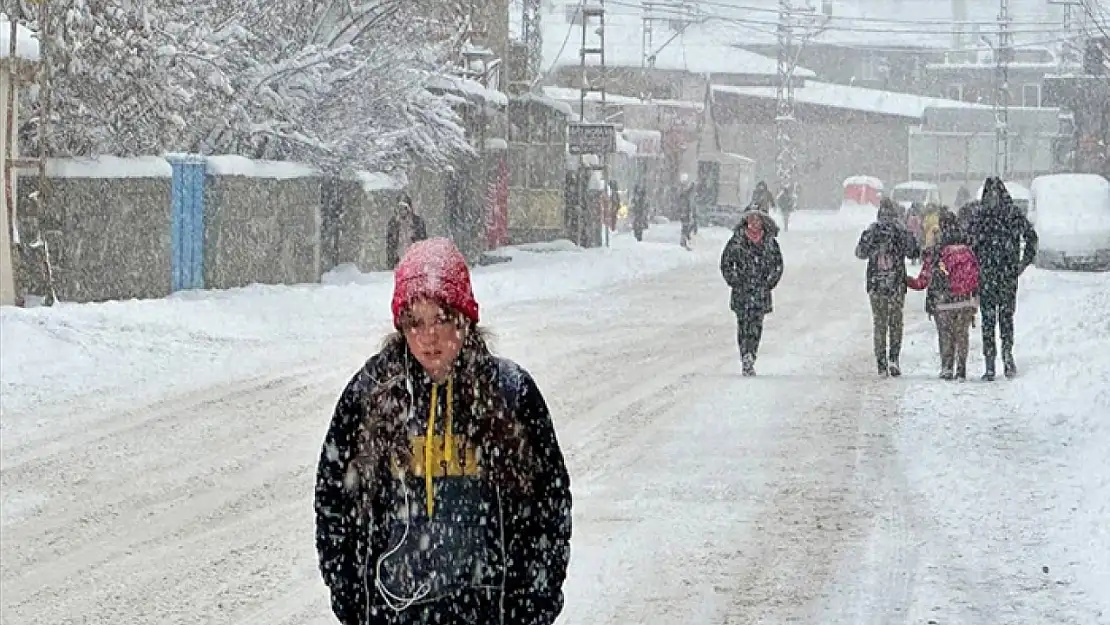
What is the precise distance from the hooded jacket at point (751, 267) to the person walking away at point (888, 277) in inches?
34.7

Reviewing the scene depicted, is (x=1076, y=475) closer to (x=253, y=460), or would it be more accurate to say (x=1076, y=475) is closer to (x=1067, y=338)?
(x=253, y=460)

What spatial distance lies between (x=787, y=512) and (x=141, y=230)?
49.2 ft

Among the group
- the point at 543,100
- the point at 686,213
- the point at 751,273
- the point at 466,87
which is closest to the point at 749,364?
the point at 751,273

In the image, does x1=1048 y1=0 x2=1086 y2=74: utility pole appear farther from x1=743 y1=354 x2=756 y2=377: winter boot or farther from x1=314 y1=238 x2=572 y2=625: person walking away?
x1=314 y1=238 x2=572 y2=625: person walking away

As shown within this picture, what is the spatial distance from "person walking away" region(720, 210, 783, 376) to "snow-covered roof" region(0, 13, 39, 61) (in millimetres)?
8601

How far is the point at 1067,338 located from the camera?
1897 centimetres

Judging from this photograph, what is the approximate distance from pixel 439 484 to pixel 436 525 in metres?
0.09

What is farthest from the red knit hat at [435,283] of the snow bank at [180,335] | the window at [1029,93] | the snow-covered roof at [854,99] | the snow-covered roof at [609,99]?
the window at [1029,93]

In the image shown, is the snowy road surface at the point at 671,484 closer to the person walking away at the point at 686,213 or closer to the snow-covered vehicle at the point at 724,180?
the person walking away at the point at 686,213

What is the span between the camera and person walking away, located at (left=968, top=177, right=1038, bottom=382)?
1631 cm

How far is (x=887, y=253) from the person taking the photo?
1669 cm

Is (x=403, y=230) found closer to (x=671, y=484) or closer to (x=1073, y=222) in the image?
(x=671, y=484)

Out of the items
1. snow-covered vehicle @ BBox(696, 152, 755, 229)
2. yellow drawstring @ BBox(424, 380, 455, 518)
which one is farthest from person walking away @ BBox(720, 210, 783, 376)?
snow-covered vehicle @ BBox(696, 152, 755, 229)

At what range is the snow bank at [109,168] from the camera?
70.9ft
